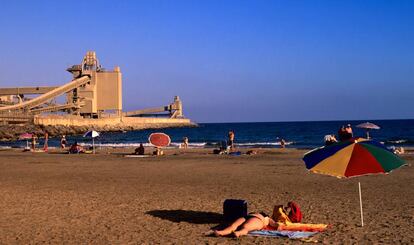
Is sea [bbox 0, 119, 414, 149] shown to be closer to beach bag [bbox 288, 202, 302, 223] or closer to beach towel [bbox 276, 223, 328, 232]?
beach bag [bbox 288, 202, 302, 223]

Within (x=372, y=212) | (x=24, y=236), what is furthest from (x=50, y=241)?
(x=372, y=212)

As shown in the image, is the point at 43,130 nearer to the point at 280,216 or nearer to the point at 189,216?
the point at 189,216

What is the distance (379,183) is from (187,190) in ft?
16.2

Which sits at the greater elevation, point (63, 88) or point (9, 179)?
point (63, 88)

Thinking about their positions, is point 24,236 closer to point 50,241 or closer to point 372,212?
point 50,241

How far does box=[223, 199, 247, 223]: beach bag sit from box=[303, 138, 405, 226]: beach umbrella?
156 centimetres

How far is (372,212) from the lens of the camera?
9.02 m

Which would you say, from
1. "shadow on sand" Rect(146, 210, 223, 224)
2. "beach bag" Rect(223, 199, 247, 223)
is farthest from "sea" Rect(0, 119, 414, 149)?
"beach bag" Rect(223, 199, 247, 223)

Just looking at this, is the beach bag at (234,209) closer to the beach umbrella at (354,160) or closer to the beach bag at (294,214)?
the beach bag at (294,214)

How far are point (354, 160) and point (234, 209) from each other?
2.29 meters

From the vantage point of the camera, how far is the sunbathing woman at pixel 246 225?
7.19 metres

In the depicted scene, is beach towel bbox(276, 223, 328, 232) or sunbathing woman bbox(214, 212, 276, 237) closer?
sunbathing woman bbox(214, 212, 276, 237)

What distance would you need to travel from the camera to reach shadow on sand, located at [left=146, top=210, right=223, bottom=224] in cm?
851

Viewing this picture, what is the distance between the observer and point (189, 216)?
350 inches
